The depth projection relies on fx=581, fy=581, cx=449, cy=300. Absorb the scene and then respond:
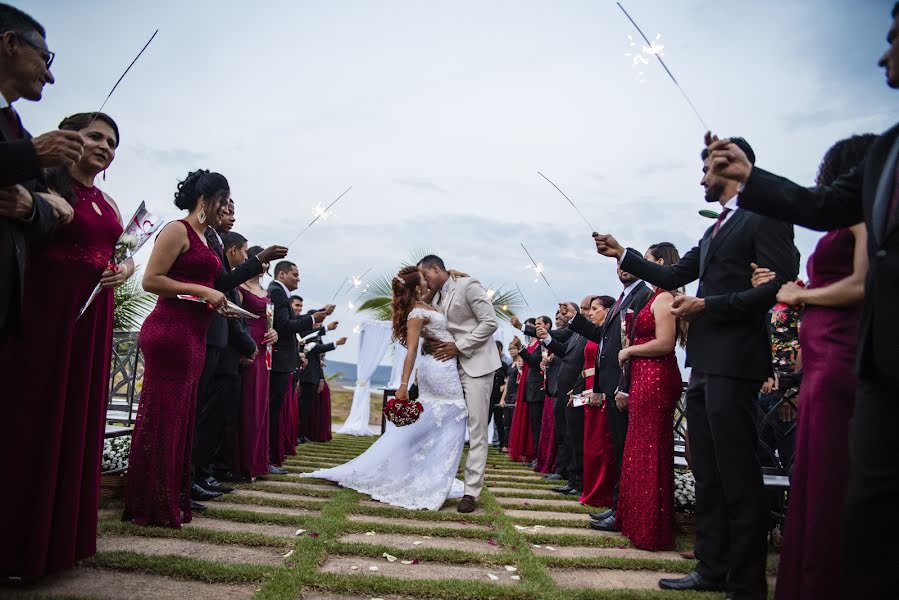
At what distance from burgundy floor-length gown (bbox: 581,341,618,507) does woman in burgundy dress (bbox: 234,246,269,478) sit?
3390 millimetres

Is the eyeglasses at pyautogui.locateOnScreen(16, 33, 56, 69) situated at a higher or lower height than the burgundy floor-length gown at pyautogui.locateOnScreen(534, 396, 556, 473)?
higher


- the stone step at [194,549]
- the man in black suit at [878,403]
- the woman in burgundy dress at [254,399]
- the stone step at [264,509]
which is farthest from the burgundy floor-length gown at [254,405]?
the man in black suit at [878,403]

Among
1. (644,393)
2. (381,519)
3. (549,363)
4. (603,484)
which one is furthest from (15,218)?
(549,363)

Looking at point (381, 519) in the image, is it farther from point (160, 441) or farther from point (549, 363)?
point (549, 363)

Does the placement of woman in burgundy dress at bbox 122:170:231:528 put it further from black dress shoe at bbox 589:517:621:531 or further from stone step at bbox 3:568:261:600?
black dress shoe at bbox 589:517:621:531

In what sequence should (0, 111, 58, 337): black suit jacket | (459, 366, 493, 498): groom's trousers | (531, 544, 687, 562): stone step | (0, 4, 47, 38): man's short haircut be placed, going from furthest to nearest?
1. (459, 366, 493, 498): groom's trousers
2. (531, 544, 687, 562): stone step
3. (0, 4, 47, 38): man's short haircut
4. (0, 111, 58, 337): black suit jacket

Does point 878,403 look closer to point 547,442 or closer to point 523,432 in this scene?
point 547,442

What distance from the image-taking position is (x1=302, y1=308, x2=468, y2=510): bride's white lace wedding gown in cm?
548

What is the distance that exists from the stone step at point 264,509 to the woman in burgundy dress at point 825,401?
125 inches

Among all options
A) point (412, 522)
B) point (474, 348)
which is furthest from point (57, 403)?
point (474, 348)

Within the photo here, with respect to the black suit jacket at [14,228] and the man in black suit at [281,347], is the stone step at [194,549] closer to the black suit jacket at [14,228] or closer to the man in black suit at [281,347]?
the black suit jacket at [14,228]

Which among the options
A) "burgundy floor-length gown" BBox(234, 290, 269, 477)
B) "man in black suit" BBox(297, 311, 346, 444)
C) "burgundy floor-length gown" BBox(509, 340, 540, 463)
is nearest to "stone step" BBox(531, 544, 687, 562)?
"burgundy floor-length gown" BBox(234, 290, 269, 477)

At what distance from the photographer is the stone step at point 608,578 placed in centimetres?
309

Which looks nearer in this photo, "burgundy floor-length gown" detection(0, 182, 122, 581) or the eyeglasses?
the eyeglasses
